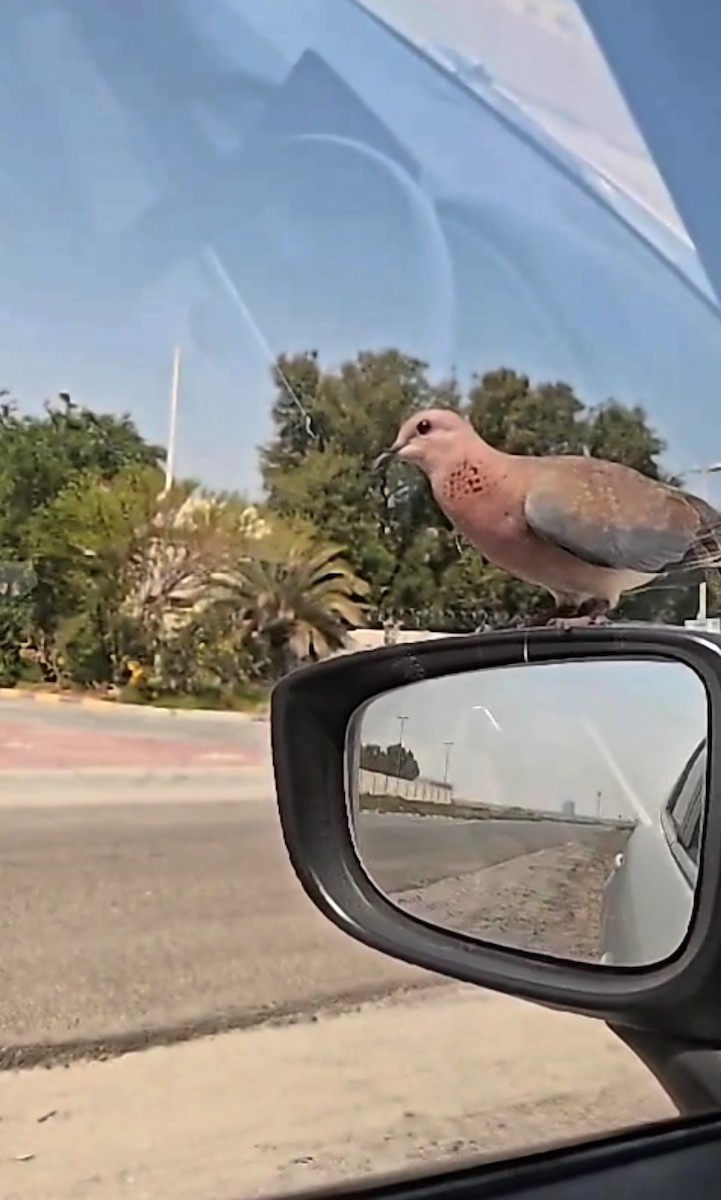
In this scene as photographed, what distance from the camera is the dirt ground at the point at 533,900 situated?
4.07ft

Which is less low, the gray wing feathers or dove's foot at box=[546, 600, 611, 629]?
the gray wing feathers

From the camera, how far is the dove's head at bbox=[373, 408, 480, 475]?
1.43m

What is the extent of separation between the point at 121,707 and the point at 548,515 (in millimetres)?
485

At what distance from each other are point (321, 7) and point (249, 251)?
0.28 meters

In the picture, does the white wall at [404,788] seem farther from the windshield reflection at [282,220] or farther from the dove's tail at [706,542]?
the dove's tail at [706,542]

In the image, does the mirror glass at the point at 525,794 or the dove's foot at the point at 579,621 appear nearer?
the mirror glass at the point at 525,794

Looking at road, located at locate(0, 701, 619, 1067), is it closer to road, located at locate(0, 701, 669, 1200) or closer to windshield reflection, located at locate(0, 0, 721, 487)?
road, located at locate(0, 701, 669, 1200)

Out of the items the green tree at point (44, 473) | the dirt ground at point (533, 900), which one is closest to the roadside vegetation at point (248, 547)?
the green tree at point (44, 473)

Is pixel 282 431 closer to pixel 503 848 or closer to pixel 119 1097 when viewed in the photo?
pixel 503 848

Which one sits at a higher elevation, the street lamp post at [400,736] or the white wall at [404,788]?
the street lamp post at [400,736]

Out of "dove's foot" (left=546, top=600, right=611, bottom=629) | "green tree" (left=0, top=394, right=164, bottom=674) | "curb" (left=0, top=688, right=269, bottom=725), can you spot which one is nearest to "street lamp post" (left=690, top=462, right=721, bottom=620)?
"dove's foot" (left=546, top=600, right=611, bottom=629)

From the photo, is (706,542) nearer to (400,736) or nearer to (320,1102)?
(400,736)

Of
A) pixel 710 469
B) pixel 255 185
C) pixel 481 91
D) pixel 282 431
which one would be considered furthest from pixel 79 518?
pixel 710 469

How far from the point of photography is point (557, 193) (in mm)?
1644
